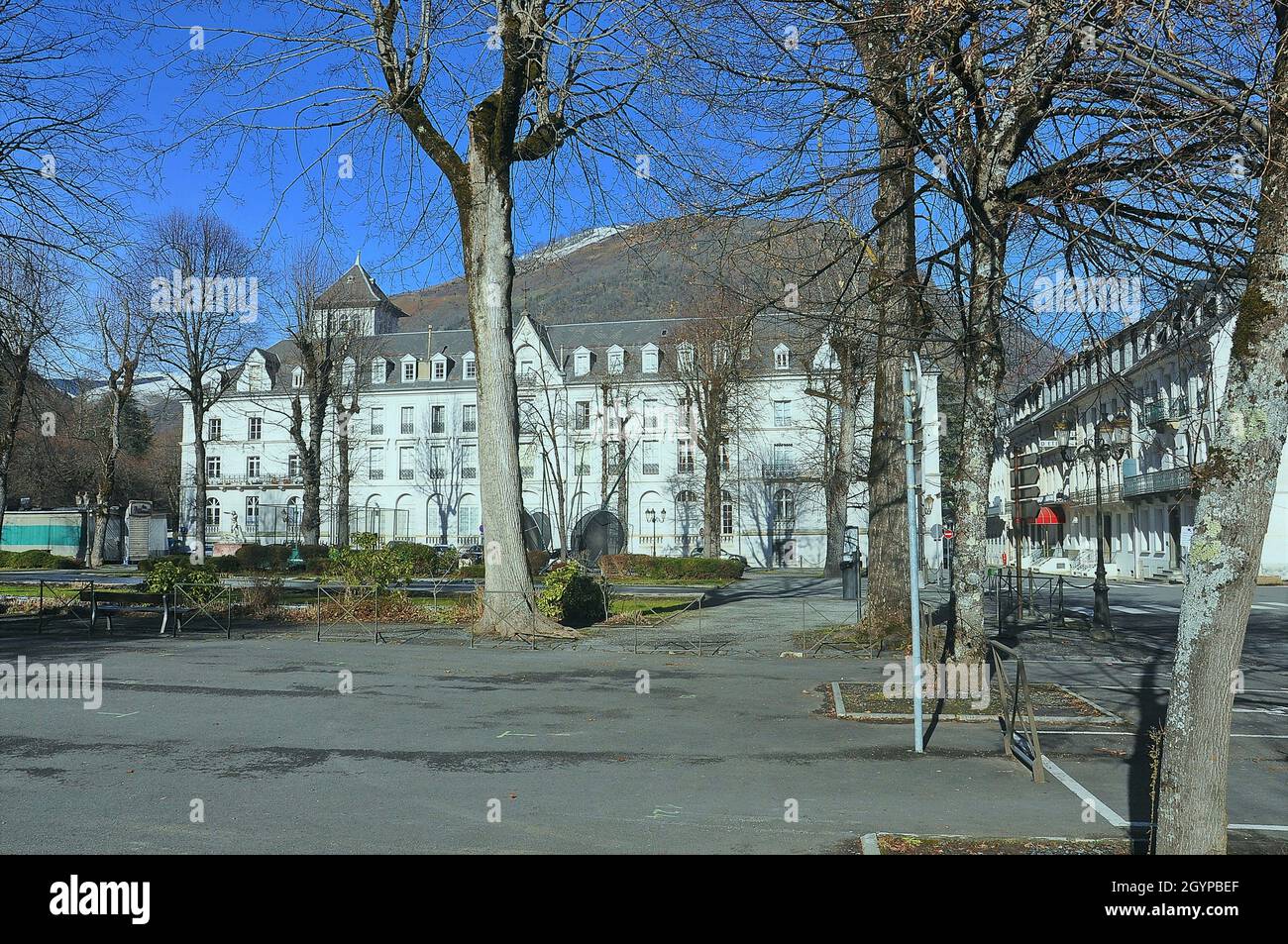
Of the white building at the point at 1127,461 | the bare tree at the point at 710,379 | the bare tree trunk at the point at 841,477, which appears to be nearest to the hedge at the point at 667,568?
the bare tree at the point at 710,379

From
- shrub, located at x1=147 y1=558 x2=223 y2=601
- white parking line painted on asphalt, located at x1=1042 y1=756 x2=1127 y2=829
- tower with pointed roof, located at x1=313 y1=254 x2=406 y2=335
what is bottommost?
white parking line painted on asphalt, located at x1=1042 y1=756 x2=1127 y2=829

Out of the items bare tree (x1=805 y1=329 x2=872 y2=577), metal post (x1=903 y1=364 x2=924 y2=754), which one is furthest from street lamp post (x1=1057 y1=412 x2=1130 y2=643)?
bare tree (x1=805 y1=329 x2=872 y2=577)

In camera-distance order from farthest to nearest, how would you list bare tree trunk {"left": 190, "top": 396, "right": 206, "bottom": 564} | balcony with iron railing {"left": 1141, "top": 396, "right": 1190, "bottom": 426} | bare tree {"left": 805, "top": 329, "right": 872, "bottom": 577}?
1. bare tree trunk {"left": 190, "top": 396, "right": 206, "bottom": 564}
2. bare tree {"left": 805, "top": 329, "right": 872, "bottom": 577}
3. balcony with iron railing {"left": 1141, "top": 396, "right": 1190, "bottom": 426}

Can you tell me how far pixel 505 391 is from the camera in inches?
810

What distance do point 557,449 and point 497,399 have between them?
3934 cm

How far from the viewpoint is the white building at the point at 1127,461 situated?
1033cm

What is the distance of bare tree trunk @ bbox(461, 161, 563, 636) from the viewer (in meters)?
20.1

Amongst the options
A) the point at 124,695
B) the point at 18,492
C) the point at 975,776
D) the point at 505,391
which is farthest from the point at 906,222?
the point at 18,492

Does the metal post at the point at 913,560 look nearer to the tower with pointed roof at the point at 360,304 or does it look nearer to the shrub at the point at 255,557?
the shrub at the point at 255,557

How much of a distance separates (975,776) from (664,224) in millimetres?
8422

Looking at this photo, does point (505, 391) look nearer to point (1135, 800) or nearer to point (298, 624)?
point (298, 624)

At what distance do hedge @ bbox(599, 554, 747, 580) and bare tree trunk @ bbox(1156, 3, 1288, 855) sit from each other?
40412mm

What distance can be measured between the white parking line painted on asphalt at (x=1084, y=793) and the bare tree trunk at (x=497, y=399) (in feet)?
40.1

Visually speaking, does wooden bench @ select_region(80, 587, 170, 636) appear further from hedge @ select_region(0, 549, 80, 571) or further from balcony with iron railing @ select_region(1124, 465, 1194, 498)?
balcony with iron railing @ select_region(1124, 465, 1194, 498)
